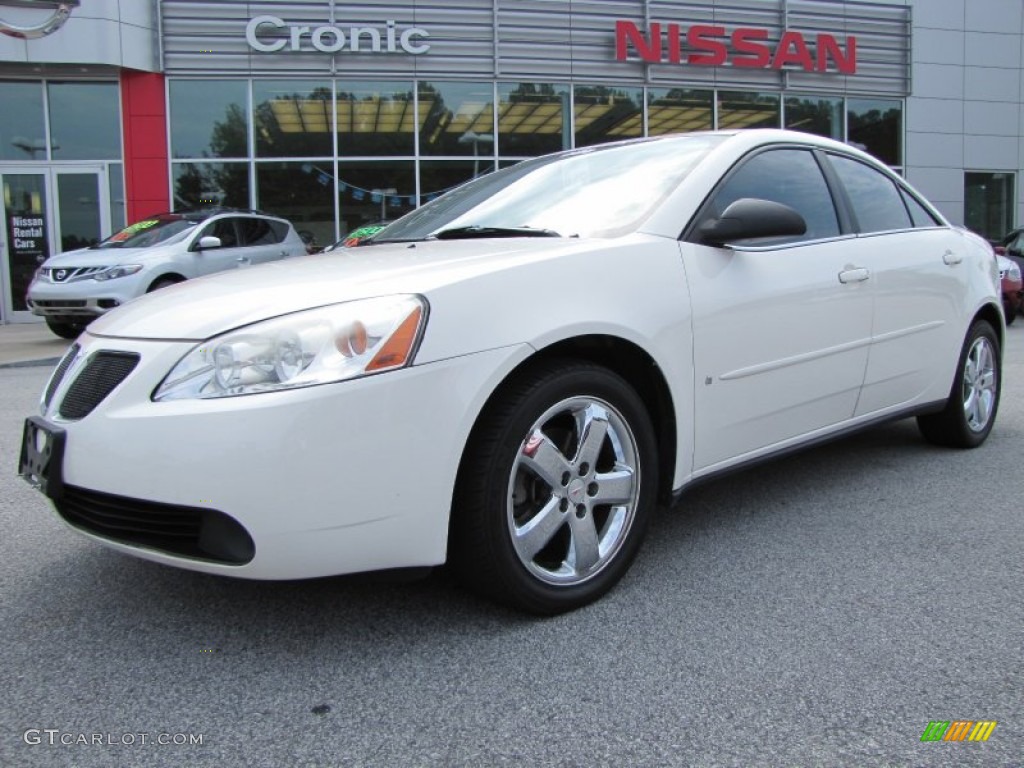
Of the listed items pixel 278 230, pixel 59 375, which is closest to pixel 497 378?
pixel 59 375

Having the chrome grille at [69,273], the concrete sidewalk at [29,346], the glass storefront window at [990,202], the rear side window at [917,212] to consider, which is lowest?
the concrete sidewalk at [29,346]

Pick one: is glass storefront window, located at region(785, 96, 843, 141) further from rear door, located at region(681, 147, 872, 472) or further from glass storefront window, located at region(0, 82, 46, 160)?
rear door, located at region(681, 147, 872, 472)

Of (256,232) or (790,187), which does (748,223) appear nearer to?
(790,187)

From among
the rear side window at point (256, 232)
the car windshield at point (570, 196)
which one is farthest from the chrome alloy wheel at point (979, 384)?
the rear side window at point (256, 232)

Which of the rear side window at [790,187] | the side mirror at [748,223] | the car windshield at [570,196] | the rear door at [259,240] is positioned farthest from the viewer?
the rear door at [259,240]

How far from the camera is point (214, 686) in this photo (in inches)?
83.4

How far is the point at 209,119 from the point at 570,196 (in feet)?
44.8

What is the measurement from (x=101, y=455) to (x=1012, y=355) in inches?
358

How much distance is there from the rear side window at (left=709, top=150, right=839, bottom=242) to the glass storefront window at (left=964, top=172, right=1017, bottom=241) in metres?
17.7

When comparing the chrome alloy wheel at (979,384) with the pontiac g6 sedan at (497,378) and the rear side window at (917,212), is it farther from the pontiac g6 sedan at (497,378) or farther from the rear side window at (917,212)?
the pontiac g6 sedan at (497,378)

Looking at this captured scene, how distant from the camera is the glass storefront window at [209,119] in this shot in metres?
14.9

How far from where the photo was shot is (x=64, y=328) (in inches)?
452

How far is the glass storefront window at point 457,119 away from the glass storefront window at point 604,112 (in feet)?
5.50

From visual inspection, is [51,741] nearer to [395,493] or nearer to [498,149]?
[395,493]
